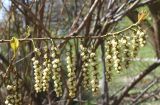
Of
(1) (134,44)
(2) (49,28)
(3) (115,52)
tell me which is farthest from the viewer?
(2) (49,28)

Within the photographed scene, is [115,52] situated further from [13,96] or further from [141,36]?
[13,96]

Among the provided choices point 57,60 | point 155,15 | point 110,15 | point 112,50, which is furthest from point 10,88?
point 155,15

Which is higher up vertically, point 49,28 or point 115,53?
point 49,28

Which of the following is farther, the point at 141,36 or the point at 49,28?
the point at 49,28

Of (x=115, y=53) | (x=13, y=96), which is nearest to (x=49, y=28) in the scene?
(x=13, y=96)

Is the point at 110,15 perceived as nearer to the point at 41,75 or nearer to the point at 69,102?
the point at 69,102

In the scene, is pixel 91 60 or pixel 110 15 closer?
pixel 91 60

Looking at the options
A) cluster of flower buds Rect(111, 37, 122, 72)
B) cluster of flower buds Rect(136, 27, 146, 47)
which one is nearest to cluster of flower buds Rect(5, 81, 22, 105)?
cluster of flower buds Rect(111, 37, 122, 72)

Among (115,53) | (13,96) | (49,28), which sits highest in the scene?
(49,28)

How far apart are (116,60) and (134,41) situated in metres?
0.13

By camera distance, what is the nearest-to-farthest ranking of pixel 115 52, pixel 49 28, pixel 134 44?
pixel 115 52 < pixel 134 44 < pixel 49 28

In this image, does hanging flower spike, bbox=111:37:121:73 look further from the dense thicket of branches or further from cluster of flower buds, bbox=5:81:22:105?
the dense thicket of branches

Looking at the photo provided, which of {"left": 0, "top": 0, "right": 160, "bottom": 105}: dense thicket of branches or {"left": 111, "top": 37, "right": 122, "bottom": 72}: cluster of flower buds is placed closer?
{"left": 111, "top": 37, "right": 122, "bottom": 72}: cluster of flower buds

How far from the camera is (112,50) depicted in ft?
6.12
